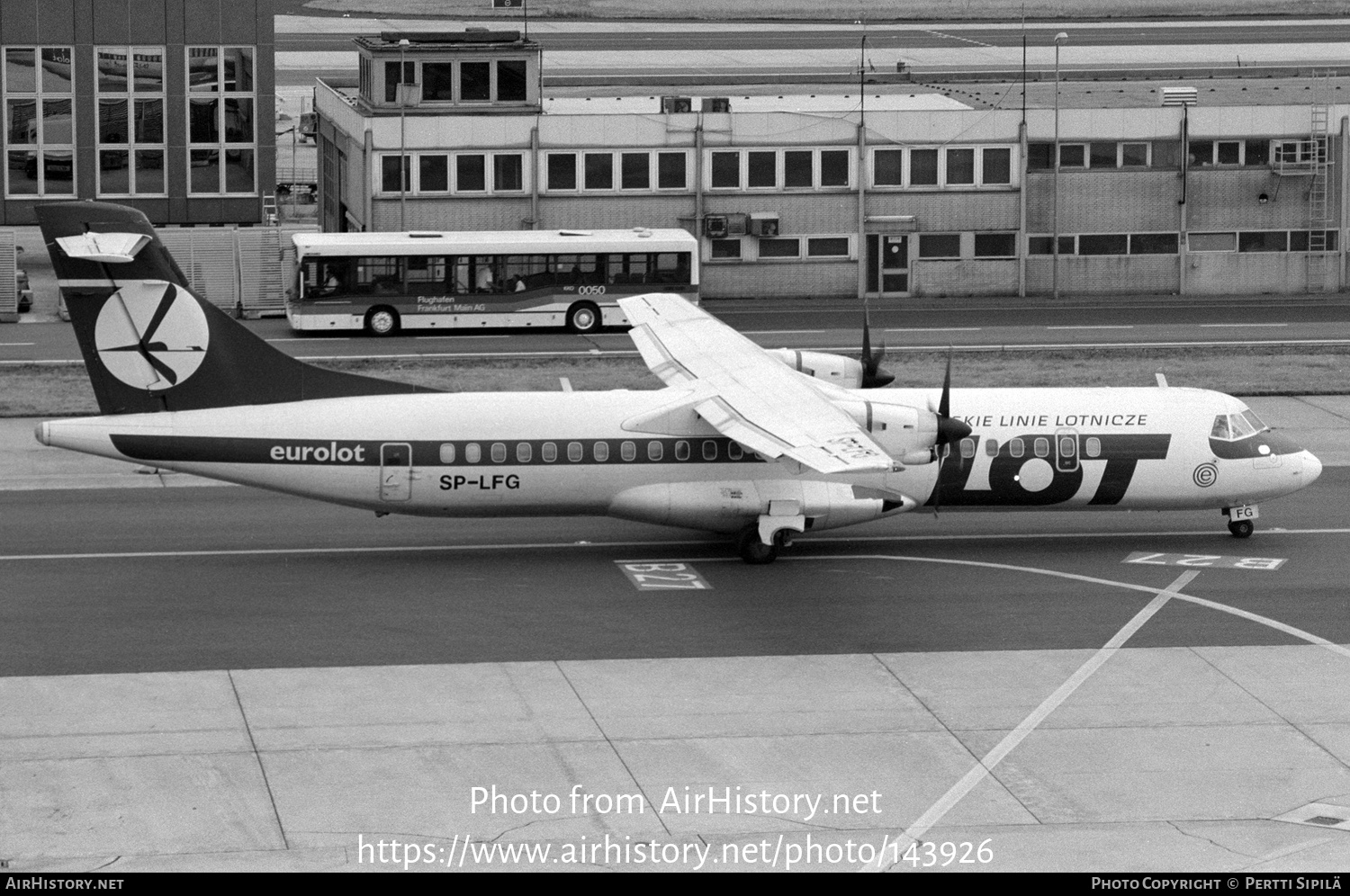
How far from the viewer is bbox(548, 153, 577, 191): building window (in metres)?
66.5

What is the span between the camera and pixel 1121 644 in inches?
1079

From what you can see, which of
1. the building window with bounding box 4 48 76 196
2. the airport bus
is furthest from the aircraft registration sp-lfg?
the building window with bounding box 4 48 76 196

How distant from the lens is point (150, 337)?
3042cm

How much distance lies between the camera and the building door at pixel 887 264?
225 feet

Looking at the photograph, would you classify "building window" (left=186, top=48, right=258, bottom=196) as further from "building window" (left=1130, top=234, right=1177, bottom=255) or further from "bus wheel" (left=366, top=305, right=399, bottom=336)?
"building window" (left=1130, top=234, right=1177, bottom=255)

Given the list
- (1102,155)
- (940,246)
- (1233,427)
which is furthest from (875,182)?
(1233,427)

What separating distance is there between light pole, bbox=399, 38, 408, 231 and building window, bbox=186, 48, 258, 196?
11.7 meters

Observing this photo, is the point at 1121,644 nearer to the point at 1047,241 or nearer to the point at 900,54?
the point at 1047,241

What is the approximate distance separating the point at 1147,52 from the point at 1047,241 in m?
34.7

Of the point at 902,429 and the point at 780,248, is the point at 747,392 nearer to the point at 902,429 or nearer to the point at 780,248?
the point at 902,429

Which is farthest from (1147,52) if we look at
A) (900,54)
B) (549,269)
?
(549,269)

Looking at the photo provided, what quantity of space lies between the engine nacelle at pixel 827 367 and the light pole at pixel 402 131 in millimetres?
34032

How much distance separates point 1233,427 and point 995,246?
36.5 metres

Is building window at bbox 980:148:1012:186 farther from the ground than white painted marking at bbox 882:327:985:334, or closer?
farther from the ground
